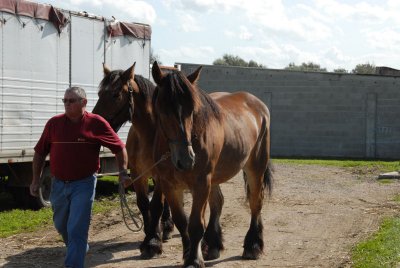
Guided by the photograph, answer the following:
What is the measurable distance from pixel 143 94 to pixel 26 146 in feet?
13.1

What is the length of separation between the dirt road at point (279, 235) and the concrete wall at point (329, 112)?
11.1m

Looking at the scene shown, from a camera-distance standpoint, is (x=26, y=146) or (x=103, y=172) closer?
(x=26, y=146)

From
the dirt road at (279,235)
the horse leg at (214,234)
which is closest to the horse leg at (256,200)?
the dirt road at (279,235)

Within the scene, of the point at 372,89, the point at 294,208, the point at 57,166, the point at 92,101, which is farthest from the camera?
the point at 372,89

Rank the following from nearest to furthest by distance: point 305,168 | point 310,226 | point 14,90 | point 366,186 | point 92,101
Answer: point 310,226 < point 14,90 < point 92,101 < point 366,186 < point 305,168

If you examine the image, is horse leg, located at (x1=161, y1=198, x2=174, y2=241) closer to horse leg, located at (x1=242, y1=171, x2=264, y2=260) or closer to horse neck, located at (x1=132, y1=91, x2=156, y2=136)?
horse leg, located at (x1=242, y1=171, x2=264, y2=260)

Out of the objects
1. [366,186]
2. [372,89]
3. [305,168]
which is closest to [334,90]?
[372,89]

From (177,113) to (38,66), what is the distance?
5.69 m

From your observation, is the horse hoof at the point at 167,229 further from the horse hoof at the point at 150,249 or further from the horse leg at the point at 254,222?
the horse leg at the point at 254,222

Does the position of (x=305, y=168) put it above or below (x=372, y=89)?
below

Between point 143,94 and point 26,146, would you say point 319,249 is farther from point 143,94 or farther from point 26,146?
point 26,146

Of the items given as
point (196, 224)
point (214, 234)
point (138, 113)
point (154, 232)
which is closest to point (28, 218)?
point (154, 232)

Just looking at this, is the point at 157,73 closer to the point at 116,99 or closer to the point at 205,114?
the point at 205,114

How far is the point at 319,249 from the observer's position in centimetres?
798
